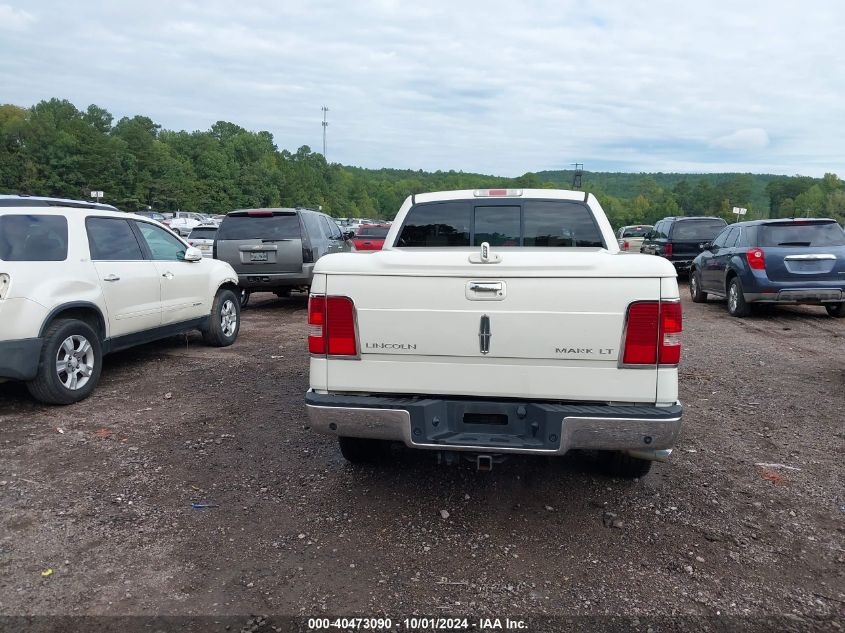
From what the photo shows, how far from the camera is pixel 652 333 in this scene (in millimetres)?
3217

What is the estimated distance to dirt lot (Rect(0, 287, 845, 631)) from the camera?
2.95m

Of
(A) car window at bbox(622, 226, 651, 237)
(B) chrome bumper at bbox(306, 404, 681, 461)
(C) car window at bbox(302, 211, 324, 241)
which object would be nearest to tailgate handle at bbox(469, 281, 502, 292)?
(B) chrome bumper at bbox(306, 404, 681, 461)

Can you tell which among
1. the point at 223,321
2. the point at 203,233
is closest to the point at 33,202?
the point at 223,321

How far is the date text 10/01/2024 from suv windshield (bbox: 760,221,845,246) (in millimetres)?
9668

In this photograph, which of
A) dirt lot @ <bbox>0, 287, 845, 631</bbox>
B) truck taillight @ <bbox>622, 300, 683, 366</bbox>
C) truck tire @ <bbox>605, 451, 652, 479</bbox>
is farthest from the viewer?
truck tire @ <bbox>605, 451, 652, 479</bbox>

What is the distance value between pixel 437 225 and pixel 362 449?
71.6 inches

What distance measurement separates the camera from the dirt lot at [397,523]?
9.67ft

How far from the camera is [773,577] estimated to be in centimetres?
312

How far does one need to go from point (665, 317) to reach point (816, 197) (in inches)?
6016

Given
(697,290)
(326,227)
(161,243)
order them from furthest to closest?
(697,290)
(326,227)
(161,243)

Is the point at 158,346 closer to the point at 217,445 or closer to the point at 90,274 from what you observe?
the point at 90,274

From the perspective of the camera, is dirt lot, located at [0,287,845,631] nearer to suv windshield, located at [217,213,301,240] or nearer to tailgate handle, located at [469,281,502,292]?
tailgate handle, located at [469,281,502,292]

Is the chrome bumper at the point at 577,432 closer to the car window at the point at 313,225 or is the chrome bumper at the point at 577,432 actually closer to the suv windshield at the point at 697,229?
the car window at the point at 313,225

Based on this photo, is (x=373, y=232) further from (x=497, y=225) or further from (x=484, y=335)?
(x=484, y=335)
